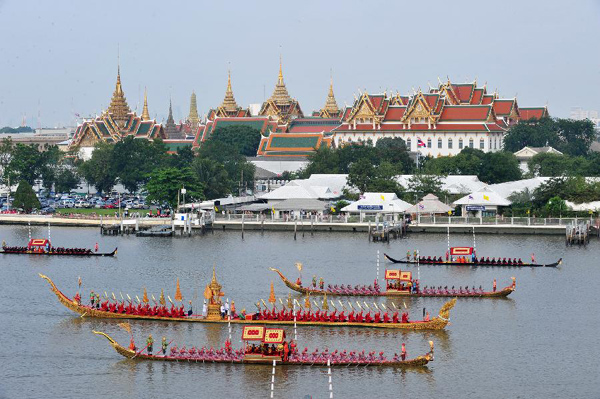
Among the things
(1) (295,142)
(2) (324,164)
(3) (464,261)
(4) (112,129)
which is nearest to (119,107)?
(4) (112,129)

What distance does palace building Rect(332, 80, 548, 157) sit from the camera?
134 meters

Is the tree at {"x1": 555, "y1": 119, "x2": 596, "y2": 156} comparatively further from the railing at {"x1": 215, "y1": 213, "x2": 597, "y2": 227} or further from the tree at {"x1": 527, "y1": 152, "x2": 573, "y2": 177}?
the railing at {"x1": 215, "y1": 213, "x2": 597, "y2": 227}

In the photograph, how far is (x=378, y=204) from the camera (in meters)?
88.1

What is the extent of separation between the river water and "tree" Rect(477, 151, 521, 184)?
28.1m

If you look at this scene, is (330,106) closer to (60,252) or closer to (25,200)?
(25,200)

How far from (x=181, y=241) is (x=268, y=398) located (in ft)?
144

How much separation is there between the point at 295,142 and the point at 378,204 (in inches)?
1934

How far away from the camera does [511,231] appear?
3310 inches

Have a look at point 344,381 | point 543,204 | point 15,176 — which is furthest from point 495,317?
point 15,176

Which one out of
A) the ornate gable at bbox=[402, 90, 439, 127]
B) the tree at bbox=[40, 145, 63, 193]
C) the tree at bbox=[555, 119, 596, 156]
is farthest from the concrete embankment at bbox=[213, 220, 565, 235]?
the tree at bbox=[555, 119, 596, 156]

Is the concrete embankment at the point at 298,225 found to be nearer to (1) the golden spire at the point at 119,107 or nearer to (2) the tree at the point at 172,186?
(2) the tree at the point at 172,186

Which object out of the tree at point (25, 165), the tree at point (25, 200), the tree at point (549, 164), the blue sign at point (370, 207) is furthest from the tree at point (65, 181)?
the tree at point (549, 164)

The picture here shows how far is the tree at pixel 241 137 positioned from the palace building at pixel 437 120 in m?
9.52

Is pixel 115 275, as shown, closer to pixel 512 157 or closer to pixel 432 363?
pixel 432 363
